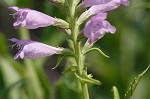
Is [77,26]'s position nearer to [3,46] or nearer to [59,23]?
[59,23]

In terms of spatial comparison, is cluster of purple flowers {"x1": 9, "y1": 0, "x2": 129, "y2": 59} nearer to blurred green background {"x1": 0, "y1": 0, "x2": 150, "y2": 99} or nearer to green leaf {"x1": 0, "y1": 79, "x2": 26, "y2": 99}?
blurred green background {"x1": 0, "y1": 0, "x2": 150, "y2": 99}

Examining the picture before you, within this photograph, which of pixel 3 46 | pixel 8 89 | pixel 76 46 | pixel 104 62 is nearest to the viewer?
pixel 76 46

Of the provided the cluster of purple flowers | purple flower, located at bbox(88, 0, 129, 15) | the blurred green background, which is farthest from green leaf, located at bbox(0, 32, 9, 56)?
purple flower, located at bbox(88, 0, 129, 15)

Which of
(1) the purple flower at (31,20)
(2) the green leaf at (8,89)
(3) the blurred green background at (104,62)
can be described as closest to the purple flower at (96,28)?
(1) the purple flower at (31,20)

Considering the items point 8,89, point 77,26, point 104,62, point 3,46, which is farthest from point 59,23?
point 104,62

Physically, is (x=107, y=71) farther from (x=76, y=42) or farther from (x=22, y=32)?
(x=76, y=42)

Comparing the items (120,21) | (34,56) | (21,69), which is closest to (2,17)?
(120,21)
